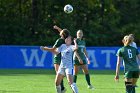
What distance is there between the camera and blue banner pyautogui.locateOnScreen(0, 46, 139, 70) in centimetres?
3444

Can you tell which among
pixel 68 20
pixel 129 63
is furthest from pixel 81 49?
pixel 68 20

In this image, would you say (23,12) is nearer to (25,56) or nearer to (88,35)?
(88,35)

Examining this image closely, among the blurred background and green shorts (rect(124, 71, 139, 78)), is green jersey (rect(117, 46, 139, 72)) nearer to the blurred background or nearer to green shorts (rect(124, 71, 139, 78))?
green shorts (rect(124, 71, 139, 78))

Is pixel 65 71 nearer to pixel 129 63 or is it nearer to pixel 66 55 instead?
pixel 66 55

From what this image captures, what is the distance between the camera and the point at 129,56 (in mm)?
14805

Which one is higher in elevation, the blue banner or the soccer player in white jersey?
the soccer player in white jersey

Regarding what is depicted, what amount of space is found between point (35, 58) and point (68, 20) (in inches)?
431

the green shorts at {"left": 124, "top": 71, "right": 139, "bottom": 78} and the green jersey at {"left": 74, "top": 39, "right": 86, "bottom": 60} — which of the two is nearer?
the green shorts at {"left": 124, "top": 71, "right": 139, "bottom": 78}

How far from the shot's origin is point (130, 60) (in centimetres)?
1490

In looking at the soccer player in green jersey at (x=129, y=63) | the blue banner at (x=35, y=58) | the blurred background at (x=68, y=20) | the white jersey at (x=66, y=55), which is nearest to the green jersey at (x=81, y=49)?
the white jersey at (x=66, y=55)

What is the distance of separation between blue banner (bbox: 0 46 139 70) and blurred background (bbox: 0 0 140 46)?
29.3 ft

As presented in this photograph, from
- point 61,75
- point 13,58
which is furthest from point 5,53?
point 61,75

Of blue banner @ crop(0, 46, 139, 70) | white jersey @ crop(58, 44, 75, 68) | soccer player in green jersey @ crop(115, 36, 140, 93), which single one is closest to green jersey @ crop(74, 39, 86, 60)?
white jersey @ crop(58, 44, 75, 68)

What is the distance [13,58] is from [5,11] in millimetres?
12541
